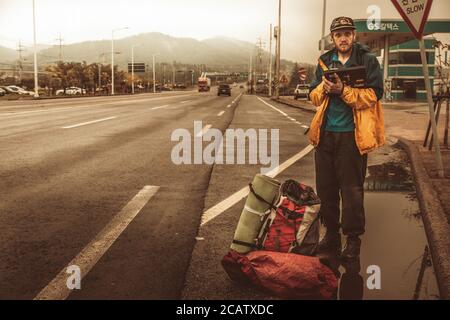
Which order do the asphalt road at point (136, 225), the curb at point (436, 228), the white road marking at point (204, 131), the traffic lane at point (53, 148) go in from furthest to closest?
the white road marking at point (204, 131) < the traffic lane at point (53, 148) < the curb at point (436, 228) < the asphalt road at point (136, 225)

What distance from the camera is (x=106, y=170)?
25.9ft

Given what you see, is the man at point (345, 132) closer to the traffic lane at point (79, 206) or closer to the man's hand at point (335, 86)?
the man's hand at point (335, 86)

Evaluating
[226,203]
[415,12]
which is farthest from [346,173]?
[415,12]

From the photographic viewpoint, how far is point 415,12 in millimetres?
6625

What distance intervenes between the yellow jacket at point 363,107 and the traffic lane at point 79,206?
67.2 inches

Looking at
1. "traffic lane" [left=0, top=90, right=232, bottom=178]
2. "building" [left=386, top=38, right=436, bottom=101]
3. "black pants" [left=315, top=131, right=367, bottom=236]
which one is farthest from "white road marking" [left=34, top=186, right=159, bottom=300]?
"building" [left=386, top=38, right=436, bottom=101]

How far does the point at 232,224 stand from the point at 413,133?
1071cm

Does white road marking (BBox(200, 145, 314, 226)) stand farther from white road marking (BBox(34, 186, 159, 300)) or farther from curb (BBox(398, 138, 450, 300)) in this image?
curb (BBox(398, 138, 450, 300))

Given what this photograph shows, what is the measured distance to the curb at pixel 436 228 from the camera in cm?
373

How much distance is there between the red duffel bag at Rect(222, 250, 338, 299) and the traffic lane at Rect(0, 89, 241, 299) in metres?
0.45

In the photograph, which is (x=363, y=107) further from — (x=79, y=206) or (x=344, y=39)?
(x=79, y=206)

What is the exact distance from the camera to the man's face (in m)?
4.23

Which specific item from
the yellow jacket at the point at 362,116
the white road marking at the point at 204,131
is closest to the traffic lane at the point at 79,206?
the yellow jacket at the point at 362,116
